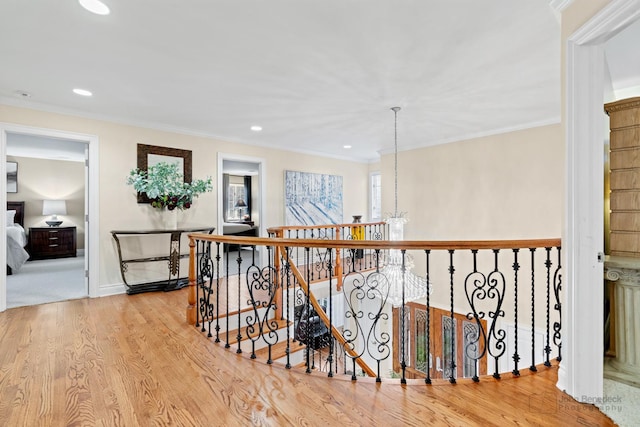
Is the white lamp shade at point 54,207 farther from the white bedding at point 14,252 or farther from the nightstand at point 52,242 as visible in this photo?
the white bedding at point 14,252

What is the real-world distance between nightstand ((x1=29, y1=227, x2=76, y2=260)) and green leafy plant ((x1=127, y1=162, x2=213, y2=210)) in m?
4.69

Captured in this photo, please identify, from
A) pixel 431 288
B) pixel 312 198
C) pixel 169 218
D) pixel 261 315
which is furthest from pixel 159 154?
pixel 431 288

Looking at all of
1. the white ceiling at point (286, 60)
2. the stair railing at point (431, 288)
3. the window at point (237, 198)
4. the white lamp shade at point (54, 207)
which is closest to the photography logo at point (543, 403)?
the stair railing at point (431, 288)

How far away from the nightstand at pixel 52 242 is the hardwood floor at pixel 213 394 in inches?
223

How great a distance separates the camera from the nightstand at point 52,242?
6.81 metres

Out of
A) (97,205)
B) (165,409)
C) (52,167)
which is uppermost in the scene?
(52,167)

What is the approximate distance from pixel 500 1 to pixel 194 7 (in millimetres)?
1954

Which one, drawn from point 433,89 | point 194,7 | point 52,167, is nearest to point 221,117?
point 194,7

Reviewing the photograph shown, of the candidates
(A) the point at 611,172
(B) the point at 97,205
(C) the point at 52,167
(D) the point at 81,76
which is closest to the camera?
(A) the point at 611,172

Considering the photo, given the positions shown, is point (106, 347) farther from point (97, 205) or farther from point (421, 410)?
point (421, 410)

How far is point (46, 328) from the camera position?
117 inches

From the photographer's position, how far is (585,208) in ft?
5.55

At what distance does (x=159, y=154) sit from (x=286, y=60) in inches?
114

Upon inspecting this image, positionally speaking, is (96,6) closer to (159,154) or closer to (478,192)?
(159,154)
